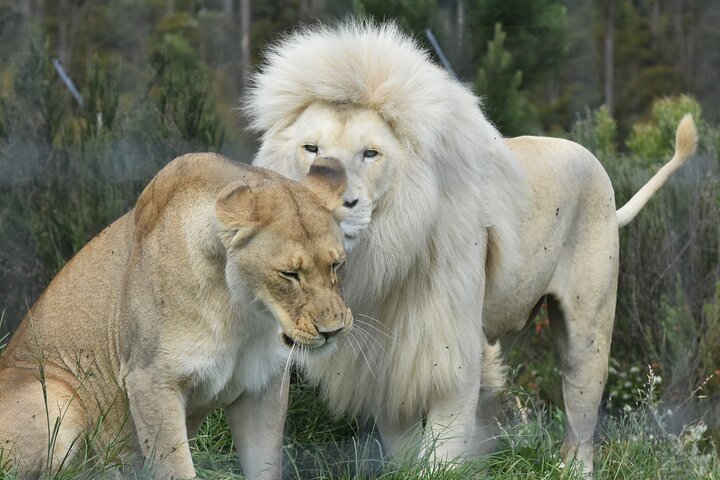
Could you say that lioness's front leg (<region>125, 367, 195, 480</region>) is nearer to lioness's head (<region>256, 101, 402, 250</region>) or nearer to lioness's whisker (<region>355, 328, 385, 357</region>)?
lioness's head (<region>256, 101, 402, 250</region>)

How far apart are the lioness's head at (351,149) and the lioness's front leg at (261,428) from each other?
455mm

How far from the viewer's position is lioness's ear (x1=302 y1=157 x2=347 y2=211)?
2.92 m

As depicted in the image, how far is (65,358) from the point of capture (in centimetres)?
331

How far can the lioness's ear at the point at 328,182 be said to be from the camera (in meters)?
2.92

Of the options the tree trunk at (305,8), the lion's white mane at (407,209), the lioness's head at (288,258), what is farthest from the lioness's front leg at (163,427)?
the tree trunk at (305,8)

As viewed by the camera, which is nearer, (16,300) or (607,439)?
(607,439)

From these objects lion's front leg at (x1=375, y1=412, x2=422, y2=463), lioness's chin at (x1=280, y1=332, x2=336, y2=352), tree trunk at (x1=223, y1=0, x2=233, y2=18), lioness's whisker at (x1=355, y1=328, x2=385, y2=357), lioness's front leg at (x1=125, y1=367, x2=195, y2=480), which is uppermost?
lioness's chin at (x1=280, y1=332, x2=336, y2=352)

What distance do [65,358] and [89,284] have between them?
21cm

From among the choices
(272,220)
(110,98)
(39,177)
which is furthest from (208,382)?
(110,98)

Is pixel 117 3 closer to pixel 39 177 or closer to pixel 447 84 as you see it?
pixel 39 177

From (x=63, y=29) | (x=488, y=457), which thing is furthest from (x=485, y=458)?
(x=63, y=29)

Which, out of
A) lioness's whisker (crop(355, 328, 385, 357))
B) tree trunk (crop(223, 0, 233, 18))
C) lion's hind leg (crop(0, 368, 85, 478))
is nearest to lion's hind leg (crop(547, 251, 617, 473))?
lioness's whisker (crop(355, 328, 385, 357))

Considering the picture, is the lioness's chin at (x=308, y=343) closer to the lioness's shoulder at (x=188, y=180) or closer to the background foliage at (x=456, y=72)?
the lioness's shoulder at (x=188, y=180)

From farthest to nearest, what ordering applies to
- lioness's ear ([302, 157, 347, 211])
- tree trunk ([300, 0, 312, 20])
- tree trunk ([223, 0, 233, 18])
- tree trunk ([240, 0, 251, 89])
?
tree trunk ([223, 0, 233, 18]), tree trunk ([240, 0, 251, 89]), tree trunk ([300, 0, 312, 20]), lioness's ear ([302, 157, 347, 211])
